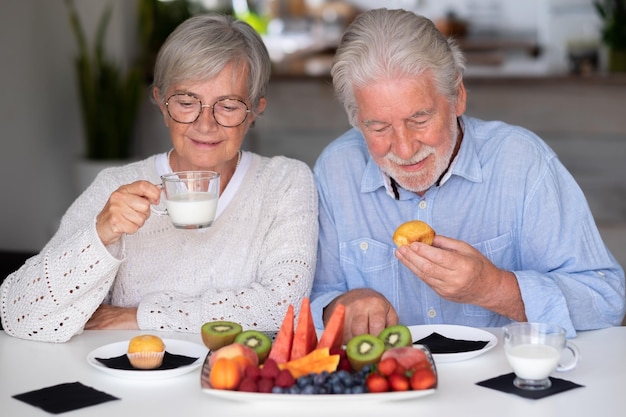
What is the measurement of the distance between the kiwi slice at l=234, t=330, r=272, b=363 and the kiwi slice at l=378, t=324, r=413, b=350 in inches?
9.5

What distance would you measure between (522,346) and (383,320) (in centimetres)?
48

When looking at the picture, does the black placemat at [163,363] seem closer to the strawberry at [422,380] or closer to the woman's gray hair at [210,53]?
the strawberry at [422,380]

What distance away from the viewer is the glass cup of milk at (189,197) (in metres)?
2.04

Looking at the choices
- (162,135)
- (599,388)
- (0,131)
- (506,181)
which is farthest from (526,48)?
(599,388)

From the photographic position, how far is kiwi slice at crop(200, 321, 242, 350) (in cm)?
190

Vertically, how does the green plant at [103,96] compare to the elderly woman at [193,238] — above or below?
above

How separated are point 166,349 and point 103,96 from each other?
3531 mm

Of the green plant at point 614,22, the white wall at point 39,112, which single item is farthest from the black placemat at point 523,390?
the green plant at point 614,22

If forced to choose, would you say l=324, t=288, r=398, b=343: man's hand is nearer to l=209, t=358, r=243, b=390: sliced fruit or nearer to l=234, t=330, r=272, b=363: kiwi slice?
l=234, t=330, r=272, b=363: kiwi slice

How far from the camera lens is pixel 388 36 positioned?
2322 mm

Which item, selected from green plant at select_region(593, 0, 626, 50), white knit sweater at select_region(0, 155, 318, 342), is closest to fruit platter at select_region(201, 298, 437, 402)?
white knit sweater at select_region(0, 155, 318, 342)

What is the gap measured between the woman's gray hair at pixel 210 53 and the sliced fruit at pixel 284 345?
81 centimetres

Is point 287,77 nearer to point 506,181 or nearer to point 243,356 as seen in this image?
point 506,181

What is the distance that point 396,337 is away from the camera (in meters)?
1.89
